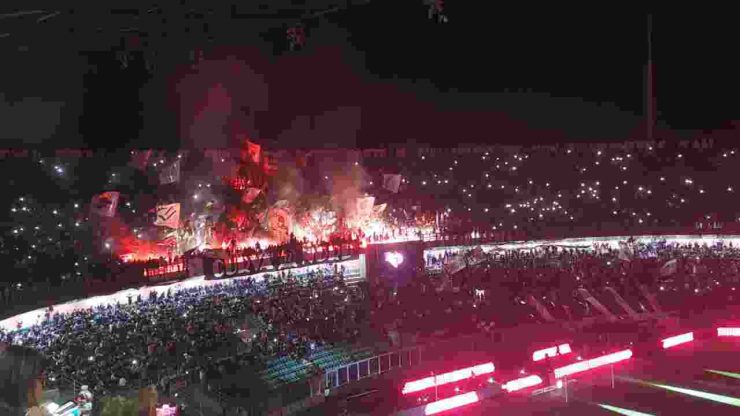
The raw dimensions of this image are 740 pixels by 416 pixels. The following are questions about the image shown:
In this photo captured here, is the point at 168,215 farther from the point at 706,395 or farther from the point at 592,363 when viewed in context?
the point at 706,395

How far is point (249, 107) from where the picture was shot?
32.1 m

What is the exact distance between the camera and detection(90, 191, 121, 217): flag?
22.6 m

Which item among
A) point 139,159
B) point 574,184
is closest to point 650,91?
point 574,184

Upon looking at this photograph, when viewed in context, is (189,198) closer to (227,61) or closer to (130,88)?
(130,88)

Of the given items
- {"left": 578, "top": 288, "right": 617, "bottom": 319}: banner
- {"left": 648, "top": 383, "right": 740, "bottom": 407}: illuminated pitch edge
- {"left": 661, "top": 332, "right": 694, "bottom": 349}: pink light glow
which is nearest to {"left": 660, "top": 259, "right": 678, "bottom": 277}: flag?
{"left": 578, "top": 288, "right": 617, "bottom": 319}: banner

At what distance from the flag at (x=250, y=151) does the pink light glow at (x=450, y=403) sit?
17.2m

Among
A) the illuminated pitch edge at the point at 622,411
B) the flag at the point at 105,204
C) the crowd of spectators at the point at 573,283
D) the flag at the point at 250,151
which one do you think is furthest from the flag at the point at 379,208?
the illuminated pitch edge at the point at 622,411

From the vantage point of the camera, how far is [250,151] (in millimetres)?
29375

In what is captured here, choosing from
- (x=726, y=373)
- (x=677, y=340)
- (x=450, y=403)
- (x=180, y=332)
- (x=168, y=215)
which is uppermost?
(x=168, y=215)

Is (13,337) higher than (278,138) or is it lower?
lower

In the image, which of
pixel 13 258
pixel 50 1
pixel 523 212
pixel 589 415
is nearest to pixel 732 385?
pixel 589 415

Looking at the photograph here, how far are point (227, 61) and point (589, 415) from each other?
22.8 m

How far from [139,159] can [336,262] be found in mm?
8561

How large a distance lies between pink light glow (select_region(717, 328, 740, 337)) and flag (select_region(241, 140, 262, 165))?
1941 cm
